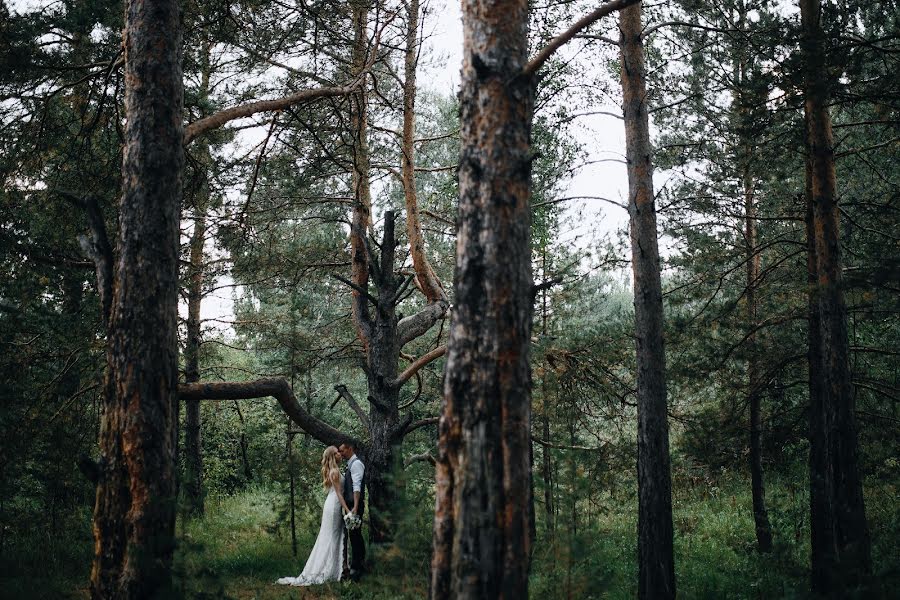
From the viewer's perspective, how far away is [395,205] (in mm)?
24609

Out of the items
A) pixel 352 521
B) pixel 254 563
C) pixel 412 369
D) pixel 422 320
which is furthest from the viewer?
pixel 422 320

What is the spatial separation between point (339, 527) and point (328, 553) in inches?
15.8

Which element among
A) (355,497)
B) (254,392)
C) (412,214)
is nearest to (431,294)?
(412,214)

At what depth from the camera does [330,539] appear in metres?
10.2

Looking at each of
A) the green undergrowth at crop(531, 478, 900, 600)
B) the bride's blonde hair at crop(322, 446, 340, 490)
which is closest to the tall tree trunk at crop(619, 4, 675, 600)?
the green undergrowth at crop(531, 478, 900, 600)

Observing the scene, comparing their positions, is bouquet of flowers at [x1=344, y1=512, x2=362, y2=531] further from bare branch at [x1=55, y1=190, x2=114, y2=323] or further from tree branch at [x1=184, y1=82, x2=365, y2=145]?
tree branch at [x1=184, y1=82, x2=365, y2=145]

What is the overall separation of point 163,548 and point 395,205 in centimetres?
2054

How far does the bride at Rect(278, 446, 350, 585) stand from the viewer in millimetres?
9953

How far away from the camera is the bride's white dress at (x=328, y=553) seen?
9836 millimetres

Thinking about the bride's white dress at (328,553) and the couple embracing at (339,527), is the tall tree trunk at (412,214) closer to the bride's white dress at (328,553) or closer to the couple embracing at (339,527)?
the couple embracing at (339,527)

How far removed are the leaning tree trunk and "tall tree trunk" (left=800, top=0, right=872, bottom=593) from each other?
6.60 m

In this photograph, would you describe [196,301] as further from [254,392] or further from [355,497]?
[254,392]

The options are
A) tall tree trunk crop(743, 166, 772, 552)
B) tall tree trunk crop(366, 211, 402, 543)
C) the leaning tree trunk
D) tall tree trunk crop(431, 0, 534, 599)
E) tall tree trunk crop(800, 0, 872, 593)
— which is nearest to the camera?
tall tree trunk crop(431, 0, 534, 599)

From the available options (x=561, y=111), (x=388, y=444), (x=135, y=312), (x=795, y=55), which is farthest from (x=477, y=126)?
(x=561, y=111)
